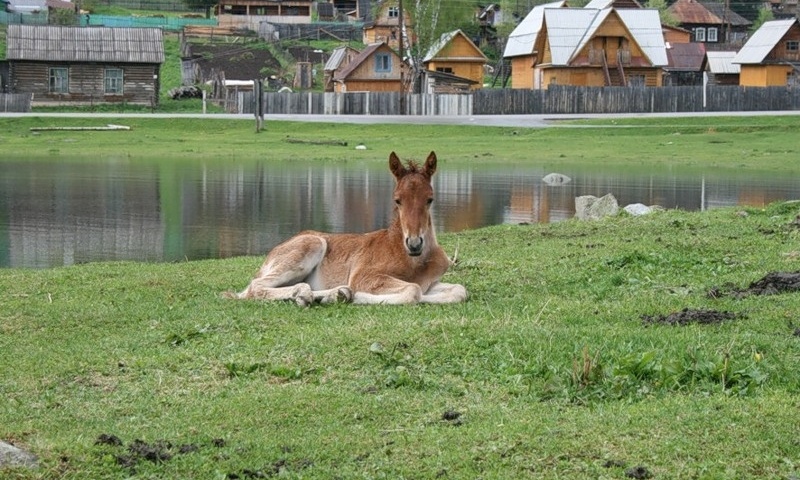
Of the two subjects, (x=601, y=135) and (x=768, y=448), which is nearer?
(x=768, y=448)

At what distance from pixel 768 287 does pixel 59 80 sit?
3279 inches

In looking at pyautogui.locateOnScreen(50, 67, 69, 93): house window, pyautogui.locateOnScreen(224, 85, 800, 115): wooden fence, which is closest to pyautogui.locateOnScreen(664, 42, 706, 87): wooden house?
pyautogui.locateOnScreen(224, 85, 800, 115): wooden fence

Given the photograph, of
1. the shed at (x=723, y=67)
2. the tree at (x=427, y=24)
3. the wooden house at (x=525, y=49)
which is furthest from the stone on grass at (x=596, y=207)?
the shed at (x=723, y=67)

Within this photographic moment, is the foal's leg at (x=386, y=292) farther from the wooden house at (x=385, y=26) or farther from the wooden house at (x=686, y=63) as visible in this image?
the wooden house at (x=686, y=63)

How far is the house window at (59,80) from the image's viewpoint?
90000 mm

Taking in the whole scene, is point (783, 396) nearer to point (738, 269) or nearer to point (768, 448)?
point (768, 448)

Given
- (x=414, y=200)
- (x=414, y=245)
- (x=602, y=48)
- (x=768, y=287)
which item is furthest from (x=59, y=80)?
(x=768, y=287)

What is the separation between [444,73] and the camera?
4183 inches

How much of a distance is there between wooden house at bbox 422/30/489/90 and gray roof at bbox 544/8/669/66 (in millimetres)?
10310

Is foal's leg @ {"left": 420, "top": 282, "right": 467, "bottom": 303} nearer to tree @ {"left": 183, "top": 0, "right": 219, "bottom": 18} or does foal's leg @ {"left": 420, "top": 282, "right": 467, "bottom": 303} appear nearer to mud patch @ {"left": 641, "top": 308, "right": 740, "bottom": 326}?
mud patch @ {"left": 641, "top": 308, "right": 740, "bottom": 326}

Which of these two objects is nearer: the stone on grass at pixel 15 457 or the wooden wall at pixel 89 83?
the stone on grass at pixel 15 457

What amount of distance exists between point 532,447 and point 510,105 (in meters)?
80.1

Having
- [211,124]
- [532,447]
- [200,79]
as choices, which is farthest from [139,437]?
[200,79]

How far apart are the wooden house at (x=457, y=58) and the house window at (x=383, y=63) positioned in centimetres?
304
